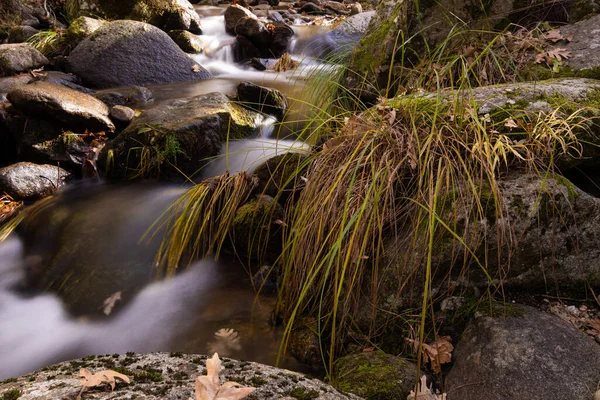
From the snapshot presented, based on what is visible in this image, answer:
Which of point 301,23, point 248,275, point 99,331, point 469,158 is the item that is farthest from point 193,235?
point 301,23

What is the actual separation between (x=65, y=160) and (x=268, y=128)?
273 cm

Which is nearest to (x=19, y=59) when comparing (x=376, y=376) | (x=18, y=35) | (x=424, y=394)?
(x=18, y=35)

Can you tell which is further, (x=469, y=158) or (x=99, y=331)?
(x=99, y=331)

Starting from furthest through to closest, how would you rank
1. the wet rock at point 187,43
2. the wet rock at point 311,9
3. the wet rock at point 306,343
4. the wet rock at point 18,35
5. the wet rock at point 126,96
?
the wet rock at point 311,9
the wet rock at point 187,43
the wet rock at point 18,35
the wet rock at point 126,96
the wet rock at point 306,343

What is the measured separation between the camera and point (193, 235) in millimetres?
3596

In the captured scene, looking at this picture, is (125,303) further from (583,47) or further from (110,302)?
(583,47)

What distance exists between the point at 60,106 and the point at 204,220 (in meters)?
3.24

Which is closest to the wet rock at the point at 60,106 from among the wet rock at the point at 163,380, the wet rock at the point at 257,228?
the wet rock at the point at 257,228

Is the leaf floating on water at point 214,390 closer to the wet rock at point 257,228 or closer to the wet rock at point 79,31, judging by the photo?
the wet rock at point 257,228

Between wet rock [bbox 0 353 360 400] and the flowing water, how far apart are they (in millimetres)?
1190

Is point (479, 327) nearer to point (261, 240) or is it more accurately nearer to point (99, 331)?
point (261, 240)

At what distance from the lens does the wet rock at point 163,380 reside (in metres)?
1.16

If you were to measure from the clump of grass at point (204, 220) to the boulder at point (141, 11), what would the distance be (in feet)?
28.2

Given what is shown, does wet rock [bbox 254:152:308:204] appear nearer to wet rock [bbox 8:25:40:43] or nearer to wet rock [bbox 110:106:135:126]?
wet rock [bbox 110:106:135:126]
